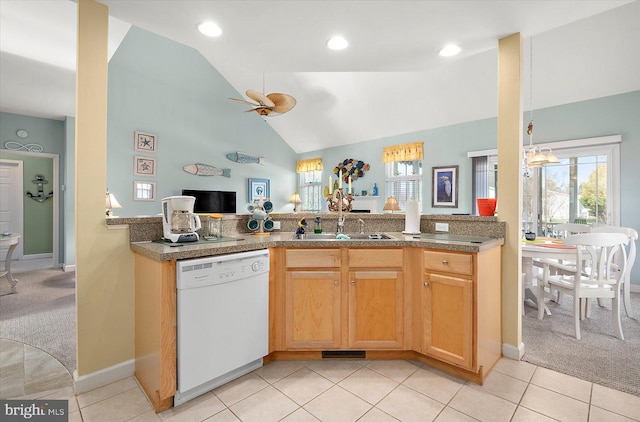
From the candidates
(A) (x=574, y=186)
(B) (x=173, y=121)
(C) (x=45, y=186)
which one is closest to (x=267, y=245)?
(A) (x=574, y=186)

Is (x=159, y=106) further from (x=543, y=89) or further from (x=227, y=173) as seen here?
(x=543, y=89)

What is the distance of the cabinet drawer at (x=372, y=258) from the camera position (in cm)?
212

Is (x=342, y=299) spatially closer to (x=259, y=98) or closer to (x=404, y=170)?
(x=259, y=98)

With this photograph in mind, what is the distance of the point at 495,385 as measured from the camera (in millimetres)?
1878

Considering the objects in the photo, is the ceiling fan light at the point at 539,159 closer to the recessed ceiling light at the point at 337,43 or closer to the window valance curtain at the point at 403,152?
the recessed ceiling light at the point at 337,43

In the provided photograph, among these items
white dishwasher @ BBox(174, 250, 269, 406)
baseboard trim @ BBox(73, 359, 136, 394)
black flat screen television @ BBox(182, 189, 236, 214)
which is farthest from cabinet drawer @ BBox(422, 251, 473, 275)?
black flat screen television @ BBox(182, 189, 236, 214)

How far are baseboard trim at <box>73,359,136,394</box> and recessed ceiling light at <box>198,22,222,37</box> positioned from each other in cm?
232

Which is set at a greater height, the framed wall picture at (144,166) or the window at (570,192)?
the framed wall picture at (144,166)

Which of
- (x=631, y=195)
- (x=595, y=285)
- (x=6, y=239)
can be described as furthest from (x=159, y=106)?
(x=631, y=195)

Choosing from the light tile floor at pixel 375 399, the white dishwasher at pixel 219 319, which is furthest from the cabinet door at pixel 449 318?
the white dishwasher at pixel 219 319

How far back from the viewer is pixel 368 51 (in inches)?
96.7

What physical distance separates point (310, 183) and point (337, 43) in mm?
5896

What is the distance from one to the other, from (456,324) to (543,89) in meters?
4.09

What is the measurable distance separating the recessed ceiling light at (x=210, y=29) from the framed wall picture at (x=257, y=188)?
503cm
